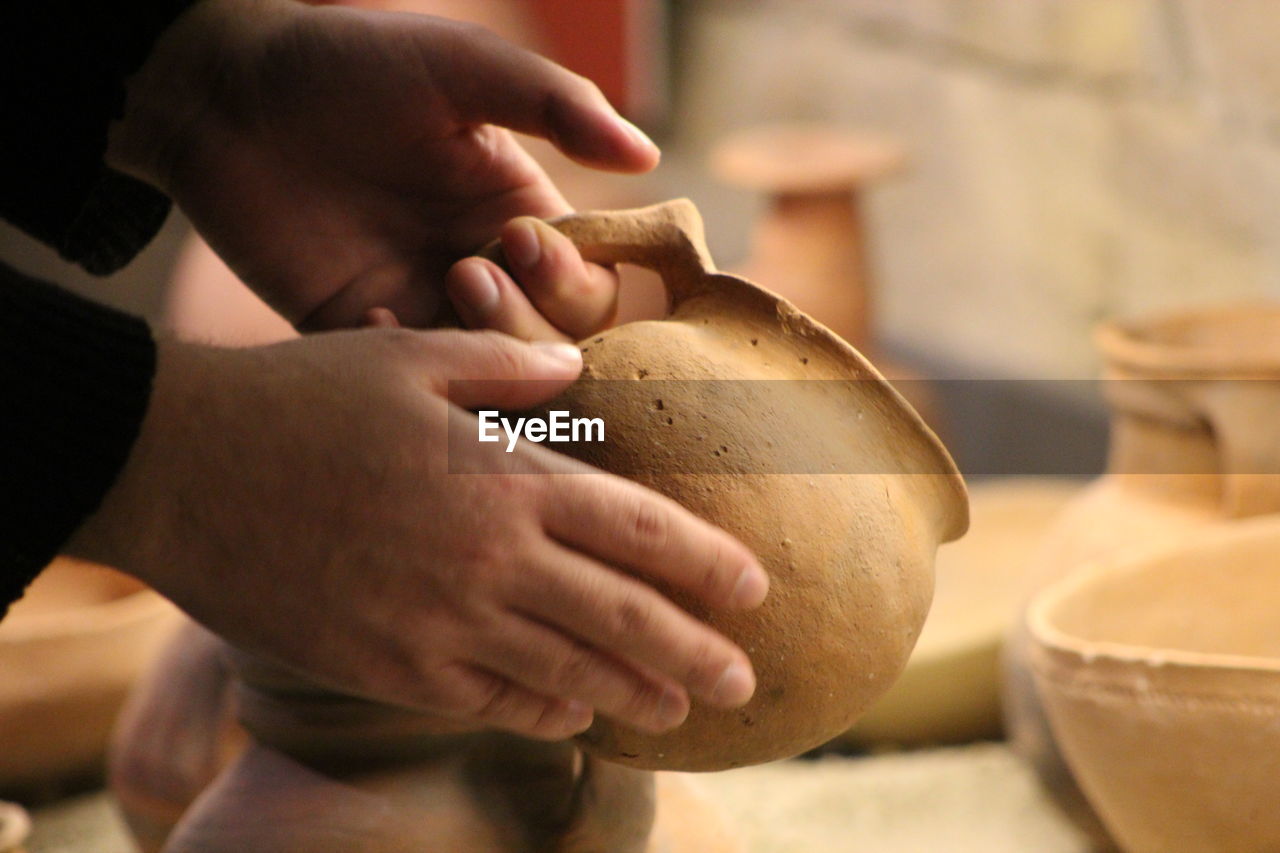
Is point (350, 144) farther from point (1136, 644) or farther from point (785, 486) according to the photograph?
point (1136, 644)

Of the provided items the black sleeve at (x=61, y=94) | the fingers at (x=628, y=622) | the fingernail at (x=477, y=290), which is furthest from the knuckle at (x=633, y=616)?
the black sleeve at (x=61, y=94)

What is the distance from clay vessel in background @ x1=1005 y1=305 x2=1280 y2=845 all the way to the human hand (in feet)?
2.09

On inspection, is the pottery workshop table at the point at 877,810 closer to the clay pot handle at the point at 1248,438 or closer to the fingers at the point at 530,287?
the clay pot handle at the point at 1248,438

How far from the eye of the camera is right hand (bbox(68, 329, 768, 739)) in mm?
601

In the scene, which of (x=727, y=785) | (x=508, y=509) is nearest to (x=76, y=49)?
(x=508, y=509)

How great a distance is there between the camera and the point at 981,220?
249cm

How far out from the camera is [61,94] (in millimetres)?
826

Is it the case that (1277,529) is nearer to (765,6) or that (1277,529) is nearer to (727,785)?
(727,785)

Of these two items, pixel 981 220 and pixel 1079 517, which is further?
pixel 981 220

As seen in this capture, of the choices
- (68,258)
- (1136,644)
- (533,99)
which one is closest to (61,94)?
(68,258)

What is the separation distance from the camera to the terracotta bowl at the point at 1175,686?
926mm

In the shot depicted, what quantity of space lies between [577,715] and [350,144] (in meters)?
0.44

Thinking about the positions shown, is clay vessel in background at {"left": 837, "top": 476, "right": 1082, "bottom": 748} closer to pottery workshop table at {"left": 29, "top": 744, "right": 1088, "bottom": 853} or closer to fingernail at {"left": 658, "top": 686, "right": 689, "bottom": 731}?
pottery workshop table at {"left": 29, "top": 744, "right": 1088, "bottom": 853}

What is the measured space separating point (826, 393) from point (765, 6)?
2.59 metres
